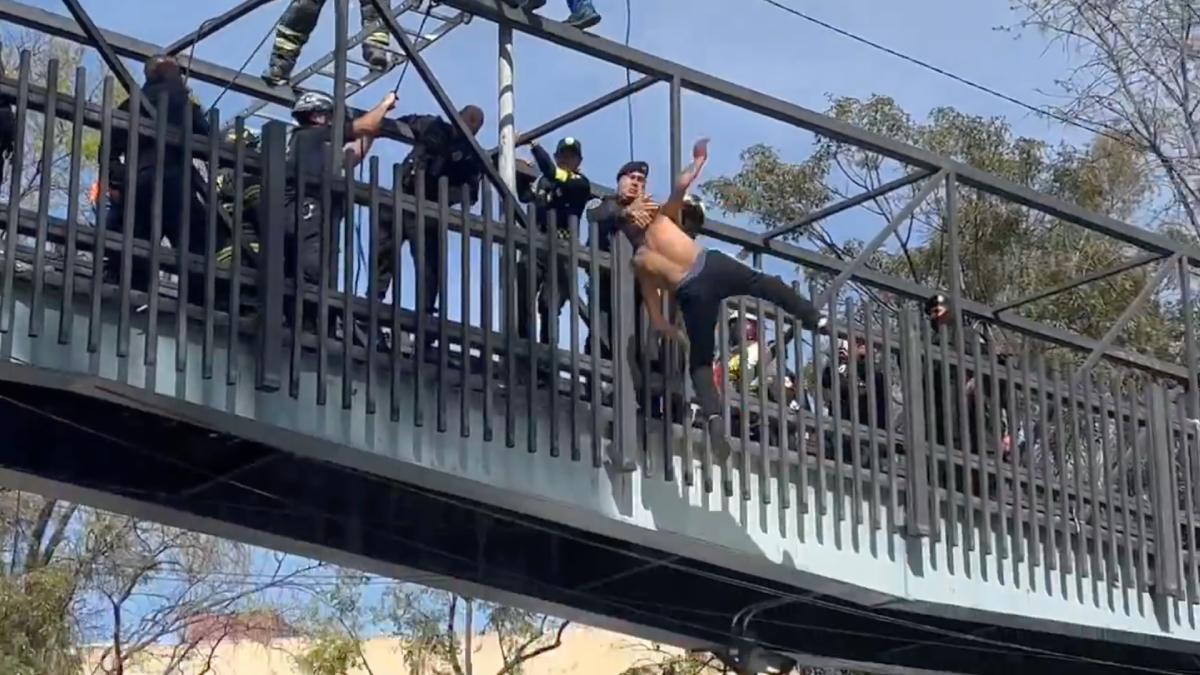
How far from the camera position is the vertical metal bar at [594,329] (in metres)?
8.96

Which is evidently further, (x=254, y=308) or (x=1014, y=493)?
(x=1014, y=493)

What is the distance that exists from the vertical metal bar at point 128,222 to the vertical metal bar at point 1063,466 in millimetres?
5813

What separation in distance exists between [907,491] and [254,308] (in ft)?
13.1

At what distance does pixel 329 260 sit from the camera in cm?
818

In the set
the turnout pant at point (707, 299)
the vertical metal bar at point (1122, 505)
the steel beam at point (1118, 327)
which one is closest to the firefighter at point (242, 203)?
the turnout pant at point (707, 299)

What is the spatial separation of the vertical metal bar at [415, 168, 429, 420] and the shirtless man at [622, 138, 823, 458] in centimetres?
131

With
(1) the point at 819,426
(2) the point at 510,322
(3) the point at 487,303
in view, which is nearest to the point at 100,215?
(3) the point at 487,303

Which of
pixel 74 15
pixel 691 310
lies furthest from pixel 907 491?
pixel 74 15

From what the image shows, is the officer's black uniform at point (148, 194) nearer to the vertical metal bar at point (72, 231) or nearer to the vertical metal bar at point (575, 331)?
the vertical metal bar at point (72, 231)

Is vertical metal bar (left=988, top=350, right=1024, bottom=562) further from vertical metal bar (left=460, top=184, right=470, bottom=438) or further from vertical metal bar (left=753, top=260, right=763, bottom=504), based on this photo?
vertical metal bar (left=460, top=184, right=470, bottom=438)

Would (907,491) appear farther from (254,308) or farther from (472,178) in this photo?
(254,308)

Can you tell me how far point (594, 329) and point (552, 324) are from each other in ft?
0.94

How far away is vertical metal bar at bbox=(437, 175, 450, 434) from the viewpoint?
27.6 feet

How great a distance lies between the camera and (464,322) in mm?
8578
